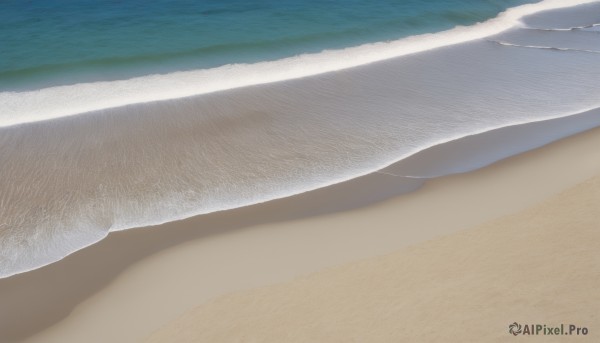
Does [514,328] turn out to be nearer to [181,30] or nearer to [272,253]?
[272,253]

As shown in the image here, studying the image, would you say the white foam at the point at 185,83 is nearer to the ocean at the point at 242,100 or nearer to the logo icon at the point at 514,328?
the ocean at the point at 242,100

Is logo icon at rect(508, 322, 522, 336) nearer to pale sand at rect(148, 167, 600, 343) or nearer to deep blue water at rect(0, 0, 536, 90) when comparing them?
Answer: pale sand at rect(148, 167, 600, 343)

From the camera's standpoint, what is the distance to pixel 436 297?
5.27 m

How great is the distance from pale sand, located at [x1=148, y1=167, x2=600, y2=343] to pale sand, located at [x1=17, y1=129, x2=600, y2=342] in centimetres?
4

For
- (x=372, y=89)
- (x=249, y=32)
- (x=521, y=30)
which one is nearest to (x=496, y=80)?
(x=372, y=89)

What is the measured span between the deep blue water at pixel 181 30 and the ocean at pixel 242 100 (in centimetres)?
7

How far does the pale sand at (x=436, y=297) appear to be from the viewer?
4941 millimetres

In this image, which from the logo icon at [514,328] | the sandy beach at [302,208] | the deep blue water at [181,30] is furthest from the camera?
the deep blue water at [181,30]

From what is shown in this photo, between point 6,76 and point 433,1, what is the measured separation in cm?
1373

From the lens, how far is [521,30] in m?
16.1

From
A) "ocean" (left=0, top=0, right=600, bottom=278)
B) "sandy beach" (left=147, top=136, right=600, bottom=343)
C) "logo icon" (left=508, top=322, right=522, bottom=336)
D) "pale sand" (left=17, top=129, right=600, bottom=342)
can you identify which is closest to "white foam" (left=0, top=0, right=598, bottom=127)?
"ocean" (left=0, top=0, right=600, bottom=278)

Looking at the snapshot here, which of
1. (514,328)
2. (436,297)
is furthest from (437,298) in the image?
(514,328)

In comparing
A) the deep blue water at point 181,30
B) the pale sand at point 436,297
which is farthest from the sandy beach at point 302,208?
the deep blue water at point 181,30

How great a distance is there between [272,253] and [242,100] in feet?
17.3
